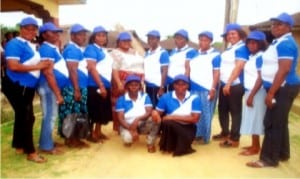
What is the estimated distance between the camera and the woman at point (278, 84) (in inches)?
224

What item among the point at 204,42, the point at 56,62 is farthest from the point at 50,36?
the point at 204,42

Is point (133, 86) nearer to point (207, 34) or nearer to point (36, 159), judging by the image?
point (207, 34)

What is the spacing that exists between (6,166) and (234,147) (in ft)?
11.3

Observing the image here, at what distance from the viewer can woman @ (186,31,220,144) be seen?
24.1 feet

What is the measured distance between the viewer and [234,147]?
7.30m

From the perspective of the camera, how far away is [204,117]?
750cm

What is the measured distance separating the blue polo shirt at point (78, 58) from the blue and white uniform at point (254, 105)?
7.83ft

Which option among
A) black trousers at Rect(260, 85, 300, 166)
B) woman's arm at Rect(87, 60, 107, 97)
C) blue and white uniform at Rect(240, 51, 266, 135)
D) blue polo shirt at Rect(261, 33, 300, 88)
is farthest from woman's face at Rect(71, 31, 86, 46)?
black trousers at Rect(260, 85, 300, 166)

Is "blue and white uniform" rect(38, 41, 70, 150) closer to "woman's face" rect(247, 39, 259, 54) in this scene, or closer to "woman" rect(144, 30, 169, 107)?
"woman" rect(144, 30, 169, 107)

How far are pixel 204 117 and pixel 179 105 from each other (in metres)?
0.84

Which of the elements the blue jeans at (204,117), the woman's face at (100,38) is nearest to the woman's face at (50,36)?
the woman's face at (100,38)

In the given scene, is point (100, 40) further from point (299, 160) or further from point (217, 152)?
point (299, 160)

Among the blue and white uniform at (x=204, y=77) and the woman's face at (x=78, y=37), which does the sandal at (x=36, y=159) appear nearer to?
the woman's face at (x=78, y=37)

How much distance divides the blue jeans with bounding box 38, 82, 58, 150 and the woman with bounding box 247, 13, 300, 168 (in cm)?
272
